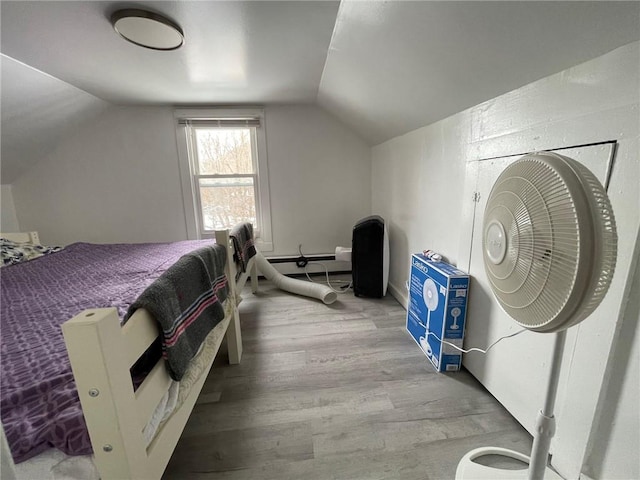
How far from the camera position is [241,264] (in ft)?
6.81

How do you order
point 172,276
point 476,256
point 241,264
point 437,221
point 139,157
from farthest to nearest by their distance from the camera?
point 139,157, point 241,264, point 437,221, point 476,256, point 172,276

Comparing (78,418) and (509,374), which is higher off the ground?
(78,418)

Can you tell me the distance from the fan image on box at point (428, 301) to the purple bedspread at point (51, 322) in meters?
1.60

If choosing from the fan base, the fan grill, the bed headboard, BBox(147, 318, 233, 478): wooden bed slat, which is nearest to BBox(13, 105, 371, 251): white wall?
the bed headboard

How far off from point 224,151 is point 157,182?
0.78 m

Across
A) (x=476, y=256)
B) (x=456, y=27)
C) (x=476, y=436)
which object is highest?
(x=456, y=27)

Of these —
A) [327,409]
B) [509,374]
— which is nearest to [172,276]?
[327,409]

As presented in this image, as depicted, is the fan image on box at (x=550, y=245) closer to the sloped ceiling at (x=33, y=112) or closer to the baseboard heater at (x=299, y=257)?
the baseboard heater at (x=299, y=257)

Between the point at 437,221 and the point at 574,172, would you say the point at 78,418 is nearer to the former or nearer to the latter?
the point at 574,172

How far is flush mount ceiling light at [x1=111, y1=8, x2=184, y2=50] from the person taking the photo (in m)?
1.31

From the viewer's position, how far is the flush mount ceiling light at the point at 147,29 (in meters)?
1.31

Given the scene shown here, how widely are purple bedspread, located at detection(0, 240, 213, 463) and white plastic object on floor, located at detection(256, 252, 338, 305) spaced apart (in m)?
0.90

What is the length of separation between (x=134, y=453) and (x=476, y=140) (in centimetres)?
186

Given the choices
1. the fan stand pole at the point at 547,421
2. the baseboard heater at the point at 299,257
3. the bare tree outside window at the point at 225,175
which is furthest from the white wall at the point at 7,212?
the fan stand pole at the point at 547,421
